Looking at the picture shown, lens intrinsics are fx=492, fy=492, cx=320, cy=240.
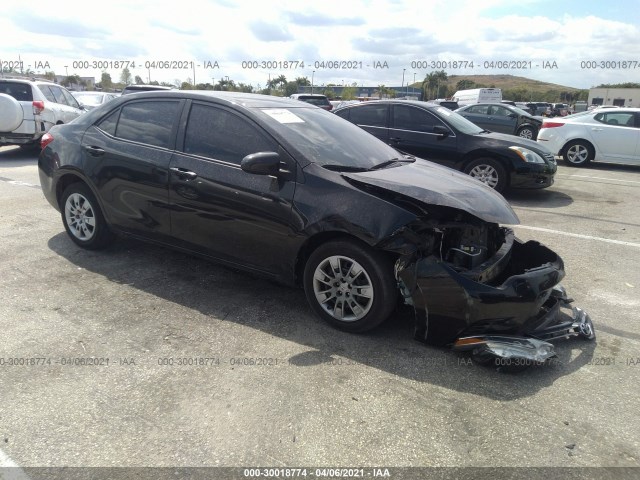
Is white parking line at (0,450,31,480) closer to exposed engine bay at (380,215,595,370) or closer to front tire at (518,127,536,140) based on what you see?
exposed engine bay at (380,215,595,370)

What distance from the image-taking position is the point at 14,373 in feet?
9.83

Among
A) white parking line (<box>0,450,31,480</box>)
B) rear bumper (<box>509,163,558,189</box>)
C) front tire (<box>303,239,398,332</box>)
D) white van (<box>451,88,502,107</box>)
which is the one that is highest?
white van (<box>451,88,502,107</box>)

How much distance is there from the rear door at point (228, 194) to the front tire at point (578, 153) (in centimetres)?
1102

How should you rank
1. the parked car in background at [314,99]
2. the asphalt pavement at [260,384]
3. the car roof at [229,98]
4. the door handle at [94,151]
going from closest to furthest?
1. the asphalt pavement at [260,384]
2. the car roof at [229,98]
3. the door handle at [94,151]
4. the parked car in background at [314,99]

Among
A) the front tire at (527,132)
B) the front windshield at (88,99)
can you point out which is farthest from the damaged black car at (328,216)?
the front tire at (527,132)

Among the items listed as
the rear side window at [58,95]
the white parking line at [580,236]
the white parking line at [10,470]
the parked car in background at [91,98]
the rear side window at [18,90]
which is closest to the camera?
the white parking line at [10,470]

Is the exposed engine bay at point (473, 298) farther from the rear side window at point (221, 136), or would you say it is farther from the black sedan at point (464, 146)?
the black sedan at point (464, 146)

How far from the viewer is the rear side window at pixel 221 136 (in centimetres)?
381

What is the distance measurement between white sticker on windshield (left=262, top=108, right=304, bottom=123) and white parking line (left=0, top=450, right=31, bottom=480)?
2.80 meters

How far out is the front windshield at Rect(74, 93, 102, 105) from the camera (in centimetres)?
1625

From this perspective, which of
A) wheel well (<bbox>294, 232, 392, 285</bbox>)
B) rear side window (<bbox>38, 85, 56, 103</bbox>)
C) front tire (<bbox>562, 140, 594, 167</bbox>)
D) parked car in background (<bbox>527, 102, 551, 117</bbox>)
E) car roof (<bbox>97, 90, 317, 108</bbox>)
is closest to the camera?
wheel well (<bbox>294, 232, 392, 285</bbox>)

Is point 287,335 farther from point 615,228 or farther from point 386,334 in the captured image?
point 615,228

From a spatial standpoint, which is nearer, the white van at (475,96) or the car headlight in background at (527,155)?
the car headlight in background at (527,155)

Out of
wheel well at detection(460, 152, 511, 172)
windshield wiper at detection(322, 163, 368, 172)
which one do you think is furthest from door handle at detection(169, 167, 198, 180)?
wheel well at detection(460, 152, 511, 172)
